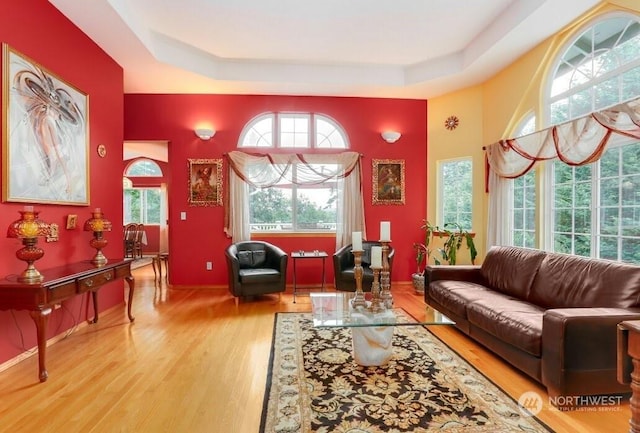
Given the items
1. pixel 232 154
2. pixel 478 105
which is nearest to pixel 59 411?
pixel 232 154

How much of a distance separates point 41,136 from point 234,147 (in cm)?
280

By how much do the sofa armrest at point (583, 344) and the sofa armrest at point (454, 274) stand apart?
1.87 meters

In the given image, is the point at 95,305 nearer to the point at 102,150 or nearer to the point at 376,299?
the point at 102,150

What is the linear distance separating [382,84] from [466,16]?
5.13 feet

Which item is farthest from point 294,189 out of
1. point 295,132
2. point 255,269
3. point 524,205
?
point 524,205

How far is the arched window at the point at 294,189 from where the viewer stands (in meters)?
5.72

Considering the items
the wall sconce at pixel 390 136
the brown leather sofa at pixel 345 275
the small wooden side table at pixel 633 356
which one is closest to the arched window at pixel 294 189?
the wall sconce at pixel 390 136

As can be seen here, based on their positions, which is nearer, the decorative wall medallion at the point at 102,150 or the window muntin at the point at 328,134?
the decorative wall medallion at the point at 102,150

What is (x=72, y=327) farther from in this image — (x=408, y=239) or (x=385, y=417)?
(x=408, y=239)

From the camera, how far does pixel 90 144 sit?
379 centimetres

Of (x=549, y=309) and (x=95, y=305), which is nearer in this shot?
(x=549, y=309)

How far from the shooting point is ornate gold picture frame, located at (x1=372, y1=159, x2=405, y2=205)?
18.9 ft

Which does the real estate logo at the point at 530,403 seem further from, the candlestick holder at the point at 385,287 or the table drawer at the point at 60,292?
the table drawer at the point at 60,292

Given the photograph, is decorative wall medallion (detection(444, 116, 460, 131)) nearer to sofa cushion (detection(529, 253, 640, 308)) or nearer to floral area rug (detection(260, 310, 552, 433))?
sofa cushion (detection(529, 253, 640, 308))
